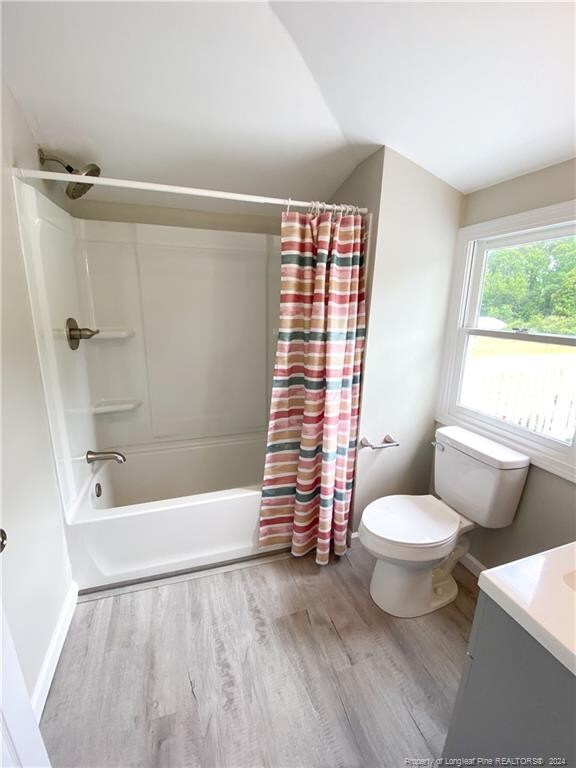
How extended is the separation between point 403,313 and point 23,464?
1.79m

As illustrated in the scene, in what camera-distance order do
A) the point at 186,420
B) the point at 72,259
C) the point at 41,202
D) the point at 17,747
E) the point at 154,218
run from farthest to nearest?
the point at 186,420
the point at 154,218
the point at 72,259
the point at 41,202
the point at 17,747

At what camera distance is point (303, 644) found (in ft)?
4.75

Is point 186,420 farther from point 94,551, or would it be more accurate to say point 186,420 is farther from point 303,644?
point 303,644

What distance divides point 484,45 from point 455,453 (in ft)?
5.08

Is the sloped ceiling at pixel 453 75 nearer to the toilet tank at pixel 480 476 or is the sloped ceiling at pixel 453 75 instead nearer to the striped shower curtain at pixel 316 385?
the striped shower curtain at pixel 316 385

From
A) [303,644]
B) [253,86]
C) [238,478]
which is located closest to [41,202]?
[253,86]

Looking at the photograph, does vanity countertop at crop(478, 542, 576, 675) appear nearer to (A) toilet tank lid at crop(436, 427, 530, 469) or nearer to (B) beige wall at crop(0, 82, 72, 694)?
(A) toilet tank lid at crop(436, 427, 530, 469)

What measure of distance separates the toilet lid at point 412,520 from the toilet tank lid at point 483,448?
0.32 m

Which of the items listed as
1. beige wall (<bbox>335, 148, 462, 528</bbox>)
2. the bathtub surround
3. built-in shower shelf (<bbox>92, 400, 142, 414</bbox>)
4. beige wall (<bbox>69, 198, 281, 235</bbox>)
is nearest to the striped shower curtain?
beige wall (<bbox>335, 148, 462, 528</bbox>)

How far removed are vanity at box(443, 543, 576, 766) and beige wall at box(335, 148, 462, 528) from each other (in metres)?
1.06

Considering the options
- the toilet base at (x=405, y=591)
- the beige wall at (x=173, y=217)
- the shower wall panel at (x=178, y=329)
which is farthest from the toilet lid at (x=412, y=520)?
the beige wall at (x=173, y=217)

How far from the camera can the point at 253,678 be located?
4.30 ft

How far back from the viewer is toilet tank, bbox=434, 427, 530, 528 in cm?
149

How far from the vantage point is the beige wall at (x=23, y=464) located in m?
1.11
